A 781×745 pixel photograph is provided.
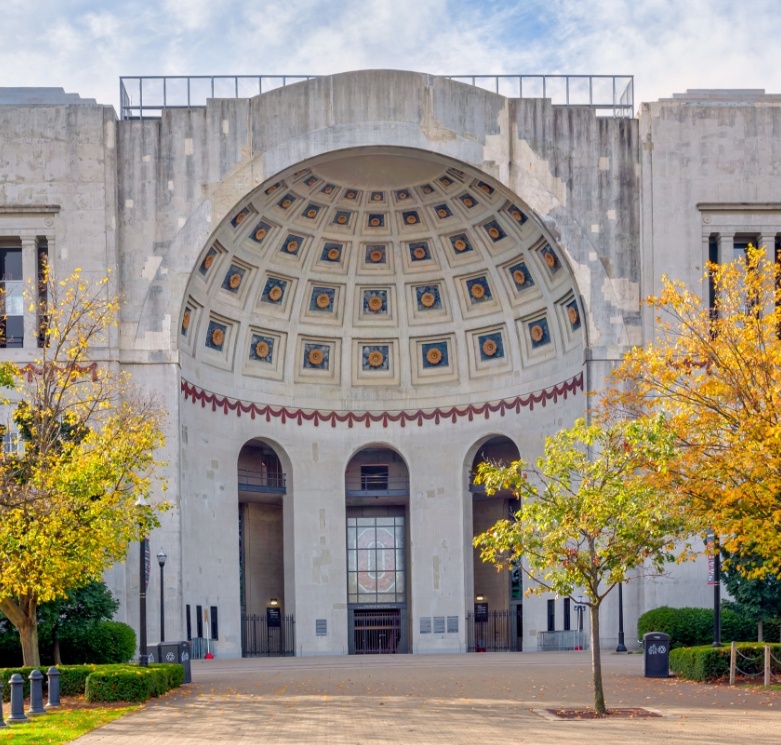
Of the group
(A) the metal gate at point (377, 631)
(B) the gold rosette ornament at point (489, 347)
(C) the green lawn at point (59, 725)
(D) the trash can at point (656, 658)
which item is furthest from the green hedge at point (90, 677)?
(B) the gold rosette ornament at point (489, 347)

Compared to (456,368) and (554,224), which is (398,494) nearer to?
(456,368)

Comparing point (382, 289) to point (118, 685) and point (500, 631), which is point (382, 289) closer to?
point (500, 631)

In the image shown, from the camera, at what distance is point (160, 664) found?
→ 99.8ft

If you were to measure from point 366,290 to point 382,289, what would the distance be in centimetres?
68

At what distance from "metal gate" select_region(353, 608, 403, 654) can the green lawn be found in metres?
29.9

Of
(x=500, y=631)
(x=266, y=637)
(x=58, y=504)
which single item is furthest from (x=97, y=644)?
(x=500, y=631)

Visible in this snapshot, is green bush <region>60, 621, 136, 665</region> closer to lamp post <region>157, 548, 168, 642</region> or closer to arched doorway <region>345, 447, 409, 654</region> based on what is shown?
lamp post <region>157, 548, 168, 642</region>

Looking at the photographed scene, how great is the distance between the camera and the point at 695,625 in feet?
139

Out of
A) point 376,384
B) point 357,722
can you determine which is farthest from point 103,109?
point 357,722

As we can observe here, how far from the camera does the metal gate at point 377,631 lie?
5531 centimetres

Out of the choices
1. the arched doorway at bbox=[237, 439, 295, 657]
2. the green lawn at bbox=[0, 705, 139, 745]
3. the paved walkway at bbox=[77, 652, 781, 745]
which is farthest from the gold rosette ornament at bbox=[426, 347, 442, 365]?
the green lawn at bbox=[0, 705, 139, 745]

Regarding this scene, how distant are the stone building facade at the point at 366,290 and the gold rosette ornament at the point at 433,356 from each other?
0.25 m

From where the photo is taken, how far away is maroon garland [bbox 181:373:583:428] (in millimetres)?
50156

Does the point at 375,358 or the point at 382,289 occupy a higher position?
the point at 382,289
